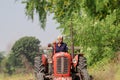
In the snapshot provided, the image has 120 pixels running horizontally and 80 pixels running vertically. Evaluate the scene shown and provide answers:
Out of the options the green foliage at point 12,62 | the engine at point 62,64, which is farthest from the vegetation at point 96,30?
the green foliage at point 12,62

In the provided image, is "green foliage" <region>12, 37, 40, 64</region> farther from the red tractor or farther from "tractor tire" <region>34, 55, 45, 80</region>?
"tractor tire" <region>34, 55, 45, 80</region>

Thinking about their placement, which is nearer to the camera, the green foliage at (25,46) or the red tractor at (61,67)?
the red tractor at (61,67)

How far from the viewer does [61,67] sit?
55.1ft

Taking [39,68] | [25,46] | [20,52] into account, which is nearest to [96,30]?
[39,68]

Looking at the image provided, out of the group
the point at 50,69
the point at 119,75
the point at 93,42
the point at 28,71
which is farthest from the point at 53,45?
the point at 28,71

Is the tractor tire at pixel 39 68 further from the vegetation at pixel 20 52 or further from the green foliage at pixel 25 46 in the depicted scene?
the green foliage at pixel 25 46

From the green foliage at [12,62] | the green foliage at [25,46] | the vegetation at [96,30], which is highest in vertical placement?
the vegetation at [96,30]

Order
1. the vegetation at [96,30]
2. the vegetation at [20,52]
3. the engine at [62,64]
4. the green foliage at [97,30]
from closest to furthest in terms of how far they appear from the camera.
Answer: the engine at [62,64]
the vegetation at [96,30]
the green foliage at [97,30]
the vegetation at [20,52]

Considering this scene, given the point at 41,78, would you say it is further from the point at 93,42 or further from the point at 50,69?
the point at 93,42

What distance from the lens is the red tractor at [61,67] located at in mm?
16719

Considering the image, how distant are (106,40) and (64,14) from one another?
15.7 feet

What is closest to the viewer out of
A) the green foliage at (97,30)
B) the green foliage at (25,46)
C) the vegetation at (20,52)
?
the green foliage at (97,30)

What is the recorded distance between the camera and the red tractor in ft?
54.9

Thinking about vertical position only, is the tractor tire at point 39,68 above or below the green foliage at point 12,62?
above
